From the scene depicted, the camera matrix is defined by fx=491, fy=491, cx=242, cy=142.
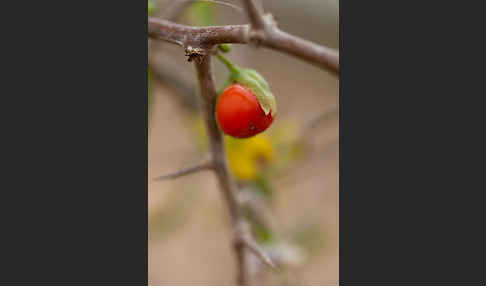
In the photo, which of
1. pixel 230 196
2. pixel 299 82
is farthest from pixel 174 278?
pixel 230 196

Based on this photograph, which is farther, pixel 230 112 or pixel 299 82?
pixel 299 82

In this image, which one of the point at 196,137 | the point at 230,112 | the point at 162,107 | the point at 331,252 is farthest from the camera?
the point at 162,107

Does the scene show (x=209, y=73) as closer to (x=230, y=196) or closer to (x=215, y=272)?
(x=230, y=196)

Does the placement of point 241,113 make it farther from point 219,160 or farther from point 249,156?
point 249,156

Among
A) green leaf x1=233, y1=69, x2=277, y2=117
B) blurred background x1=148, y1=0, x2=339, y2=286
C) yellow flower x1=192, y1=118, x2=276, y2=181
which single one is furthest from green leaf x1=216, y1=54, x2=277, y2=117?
yellow flower x1=192, y1=118, x2=276, y2=181

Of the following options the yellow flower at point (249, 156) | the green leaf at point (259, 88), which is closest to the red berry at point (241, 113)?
the green leaf at point (259, 88)

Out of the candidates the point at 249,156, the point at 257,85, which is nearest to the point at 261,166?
the point at 249,156

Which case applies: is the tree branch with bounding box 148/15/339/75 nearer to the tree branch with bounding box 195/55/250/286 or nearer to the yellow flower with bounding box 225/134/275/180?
the tree branch with bounding box 195/55/250/286
